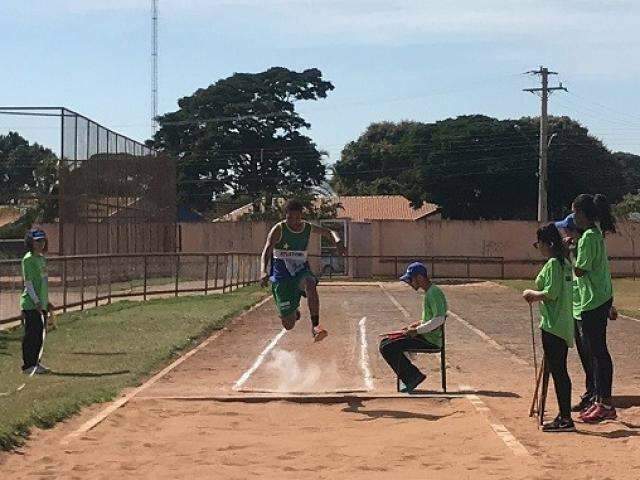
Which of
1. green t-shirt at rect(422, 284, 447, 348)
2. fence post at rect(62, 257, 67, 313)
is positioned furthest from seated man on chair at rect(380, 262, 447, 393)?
fence post at rect(62, 257, 67, 313)

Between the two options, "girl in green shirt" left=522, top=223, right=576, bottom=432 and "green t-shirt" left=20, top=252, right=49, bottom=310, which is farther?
"green t-shirt" left=20, top=252, right=49, bottom=310

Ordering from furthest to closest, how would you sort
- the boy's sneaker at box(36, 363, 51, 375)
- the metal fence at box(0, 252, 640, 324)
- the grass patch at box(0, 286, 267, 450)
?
the metal fence at box(0, 252, 640, 324), the boy's sneaker at box(36, 363, 51, 375), the grass patch at box(0, 286, 267, 450)

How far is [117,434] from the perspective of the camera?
31.4 ft

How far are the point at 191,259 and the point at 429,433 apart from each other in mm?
26082

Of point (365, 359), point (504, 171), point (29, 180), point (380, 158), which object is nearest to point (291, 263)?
point (365, 359)

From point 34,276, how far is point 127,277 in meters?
17.2

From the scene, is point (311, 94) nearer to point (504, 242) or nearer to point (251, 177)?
point (251, 177)

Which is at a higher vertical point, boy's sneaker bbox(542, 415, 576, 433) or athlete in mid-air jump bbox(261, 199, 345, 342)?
athlete in mid-air jump bbox(261, 199, 345, 342)

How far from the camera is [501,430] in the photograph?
9.34m

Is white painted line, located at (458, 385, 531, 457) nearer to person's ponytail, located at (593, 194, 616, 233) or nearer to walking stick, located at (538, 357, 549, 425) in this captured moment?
walking stick, located at (538, 357, 549, 425)

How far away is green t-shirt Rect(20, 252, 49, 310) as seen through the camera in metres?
Result: 14.2

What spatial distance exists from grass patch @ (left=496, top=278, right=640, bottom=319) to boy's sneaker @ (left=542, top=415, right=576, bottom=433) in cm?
1663

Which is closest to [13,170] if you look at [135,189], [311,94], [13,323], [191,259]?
[135,189]

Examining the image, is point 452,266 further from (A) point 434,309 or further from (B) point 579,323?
(B) point 579,323
